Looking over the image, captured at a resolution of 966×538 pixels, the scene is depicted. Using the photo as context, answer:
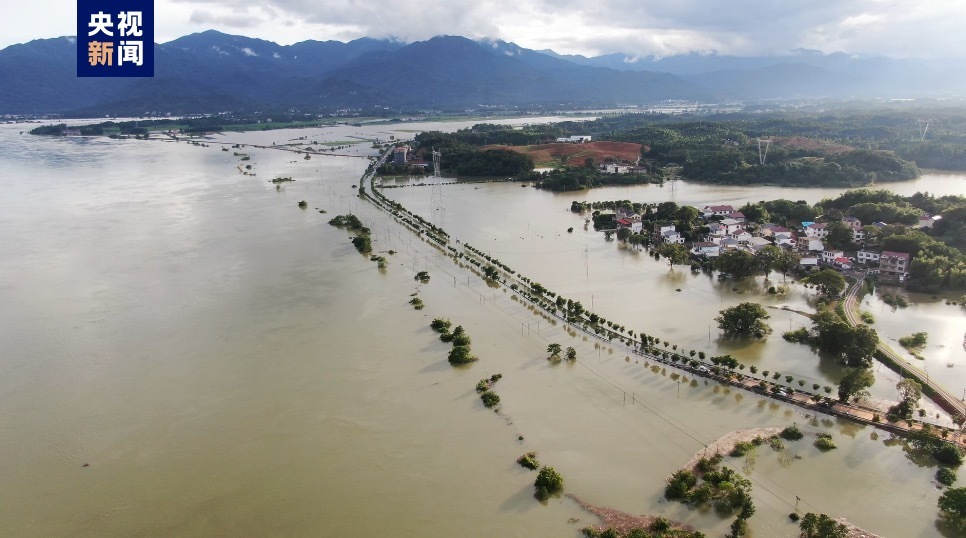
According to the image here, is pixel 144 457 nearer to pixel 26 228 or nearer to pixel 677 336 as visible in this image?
pixel 677 336

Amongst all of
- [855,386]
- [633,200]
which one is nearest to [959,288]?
[855,386]

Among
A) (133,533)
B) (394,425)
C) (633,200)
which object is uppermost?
(633,200)

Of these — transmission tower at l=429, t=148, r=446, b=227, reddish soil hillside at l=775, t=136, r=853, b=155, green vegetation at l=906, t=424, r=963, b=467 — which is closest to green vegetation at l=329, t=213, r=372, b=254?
transmission tower at l=429, t=148, r=446, b=227

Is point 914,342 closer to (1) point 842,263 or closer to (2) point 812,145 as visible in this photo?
(1) point 842,263

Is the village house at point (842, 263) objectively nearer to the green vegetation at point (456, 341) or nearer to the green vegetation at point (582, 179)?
the green vegetation at point (456, 341)

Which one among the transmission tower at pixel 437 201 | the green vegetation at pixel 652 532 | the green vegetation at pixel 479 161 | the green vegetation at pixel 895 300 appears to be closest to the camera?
the green vegetation at pixel 652 532

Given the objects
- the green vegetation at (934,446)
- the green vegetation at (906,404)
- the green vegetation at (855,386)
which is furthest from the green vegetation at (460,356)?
the green vegetation at (934,446)

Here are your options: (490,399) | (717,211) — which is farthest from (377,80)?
(490,399)
